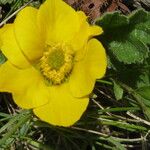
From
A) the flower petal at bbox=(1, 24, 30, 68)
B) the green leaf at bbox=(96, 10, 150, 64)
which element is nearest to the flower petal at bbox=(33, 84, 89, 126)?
the flower petal at bbox=(1, 24, 30, 68)

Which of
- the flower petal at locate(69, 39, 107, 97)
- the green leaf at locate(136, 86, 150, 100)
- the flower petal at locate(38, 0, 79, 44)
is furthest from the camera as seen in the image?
the green leaf at locate(136, 86, 150, 100)

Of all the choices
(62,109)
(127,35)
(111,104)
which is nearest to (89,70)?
(62,109)

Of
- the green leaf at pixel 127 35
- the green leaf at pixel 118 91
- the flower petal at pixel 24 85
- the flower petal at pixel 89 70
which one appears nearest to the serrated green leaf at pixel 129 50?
the green leaf at pixel 127 35

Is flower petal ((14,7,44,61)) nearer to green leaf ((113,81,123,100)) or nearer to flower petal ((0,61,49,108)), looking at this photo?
flower petal ((0,61,49,108))

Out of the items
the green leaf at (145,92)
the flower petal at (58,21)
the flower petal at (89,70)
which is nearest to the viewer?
the flower petal at (89,70)

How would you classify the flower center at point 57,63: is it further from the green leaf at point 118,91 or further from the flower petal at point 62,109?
the green leaf at point 118,91

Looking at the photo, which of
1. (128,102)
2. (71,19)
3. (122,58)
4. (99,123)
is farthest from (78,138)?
(71,19)

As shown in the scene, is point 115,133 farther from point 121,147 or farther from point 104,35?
point 104,35
